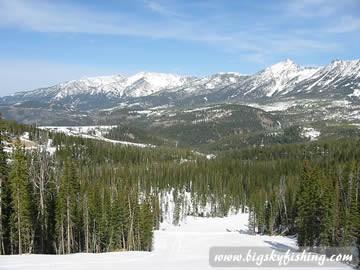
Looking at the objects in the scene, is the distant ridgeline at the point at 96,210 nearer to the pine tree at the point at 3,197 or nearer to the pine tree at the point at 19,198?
the pine tree at the point at 19,198

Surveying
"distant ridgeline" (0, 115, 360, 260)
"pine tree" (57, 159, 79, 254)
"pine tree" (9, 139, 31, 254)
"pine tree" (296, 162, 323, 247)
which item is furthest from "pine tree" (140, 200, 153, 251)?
"pine tree" (296, 162, 323, 247)

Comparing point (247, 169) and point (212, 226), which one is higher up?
point (247, 169)

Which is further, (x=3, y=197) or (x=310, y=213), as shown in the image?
(x=310, y=213)

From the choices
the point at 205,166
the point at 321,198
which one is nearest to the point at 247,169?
the point at 205,166

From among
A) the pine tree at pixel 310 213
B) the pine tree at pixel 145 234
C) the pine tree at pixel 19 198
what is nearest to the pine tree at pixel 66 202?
the pine tree at pixel 19 198

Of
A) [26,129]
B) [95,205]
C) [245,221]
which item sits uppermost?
[26,129]

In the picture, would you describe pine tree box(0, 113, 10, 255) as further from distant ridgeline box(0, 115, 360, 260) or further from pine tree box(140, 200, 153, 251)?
pine tree box(140, 200, 153, 251)

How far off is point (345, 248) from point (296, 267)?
22852 millimetres

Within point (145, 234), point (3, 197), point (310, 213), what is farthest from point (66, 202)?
point (310, 213)

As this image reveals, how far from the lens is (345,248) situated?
47625 mm

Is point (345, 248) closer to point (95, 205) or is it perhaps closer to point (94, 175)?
point (95, 205)

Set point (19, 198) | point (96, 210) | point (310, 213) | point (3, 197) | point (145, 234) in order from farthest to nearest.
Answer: point (145, 234) → point (96, 210) → point (310, 213) → point (3, 197) → point (19, 198)

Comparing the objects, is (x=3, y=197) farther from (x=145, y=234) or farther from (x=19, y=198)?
(x=145, y=234)

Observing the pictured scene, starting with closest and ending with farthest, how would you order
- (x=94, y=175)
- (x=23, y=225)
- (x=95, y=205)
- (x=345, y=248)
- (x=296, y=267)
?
(x=296, y=267), (x=23, y=225), (x=345, y=248), (x=95, y=205), (x=94, y=175)
